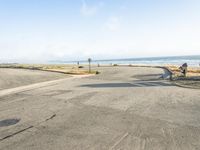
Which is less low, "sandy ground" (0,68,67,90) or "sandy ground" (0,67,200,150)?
"sandy ground" (0,67,200,150)

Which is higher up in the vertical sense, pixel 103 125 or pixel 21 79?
pixel 103 125

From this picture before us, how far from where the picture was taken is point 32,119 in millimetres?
8773

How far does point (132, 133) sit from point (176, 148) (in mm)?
1536

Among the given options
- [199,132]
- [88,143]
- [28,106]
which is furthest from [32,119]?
[199,132]

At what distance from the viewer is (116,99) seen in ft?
41.5

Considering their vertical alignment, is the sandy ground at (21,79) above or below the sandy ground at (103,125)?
below

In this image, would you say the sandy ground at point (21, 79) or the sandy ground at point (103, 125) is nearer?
the sandy ground at point (103, 125)

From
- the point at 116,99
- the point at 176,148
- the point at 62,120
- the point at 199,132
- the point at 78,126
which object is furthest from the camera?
the point at 116,99

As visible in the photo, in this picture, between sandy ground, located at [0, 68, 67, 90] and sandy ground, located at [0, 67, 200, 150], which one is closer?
sandy ground, located at [0, 67, 200, 150]

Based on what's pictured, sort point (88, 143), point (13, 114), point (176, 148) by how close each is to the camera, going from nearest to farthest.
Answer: point (176, 148)
point (88, 143)
point (13, 114)

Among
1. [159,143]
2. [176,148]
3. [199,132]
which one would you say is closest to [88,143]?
[159,143]

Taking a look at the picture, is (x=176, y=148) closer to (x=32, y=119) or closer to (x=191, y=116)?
(x=191, y=116)

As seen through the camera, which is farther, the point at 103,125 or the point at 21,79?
the point at 21,79

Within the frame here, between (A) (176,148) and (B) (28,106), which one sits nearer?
(A) (176,148)
